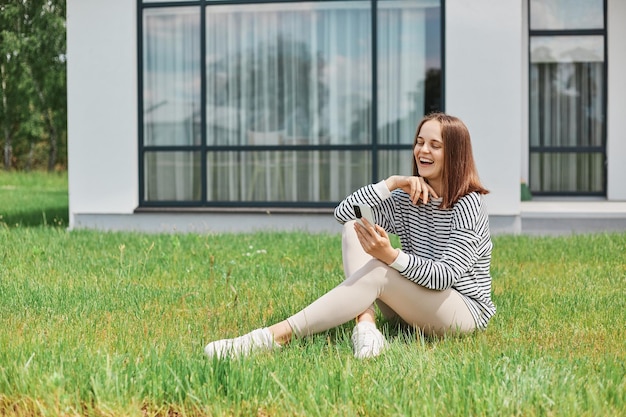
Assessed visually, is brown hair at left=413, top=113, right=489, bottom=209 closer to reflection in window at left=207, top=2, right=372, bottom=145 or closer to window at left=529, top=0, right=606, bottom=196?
reflection in window at left=207, top=2, right=372, bottom=145

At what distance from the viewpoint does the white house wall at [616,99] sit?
1177 centimetres

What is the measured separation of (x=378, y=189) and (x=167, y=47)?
6.34 metres

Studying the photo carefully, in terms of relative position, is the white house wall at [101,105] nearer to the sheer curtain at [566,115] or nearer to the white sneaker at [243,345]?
the sheer curtain at [566,115]

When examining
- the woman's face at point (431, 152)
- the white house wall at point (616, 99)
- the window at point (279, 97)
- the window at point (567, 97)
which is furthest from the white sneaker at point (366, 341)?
the window at point (567, 97)

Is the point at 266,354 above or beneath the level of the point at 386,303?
beneath

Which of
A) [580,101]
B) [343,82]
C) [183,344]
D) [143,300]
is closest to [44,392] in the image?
[183,344]

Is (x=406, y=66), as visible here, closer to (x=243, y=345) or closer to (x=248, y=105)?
(x=248, y=105)

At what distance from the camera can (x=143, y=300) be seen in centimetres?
519

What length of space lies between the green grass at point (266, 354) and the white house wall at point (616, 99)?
4.64 metres

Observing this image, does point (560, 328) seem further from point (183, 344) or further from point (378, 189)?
point (183, 344)

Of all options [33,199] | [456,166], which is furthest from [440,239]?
[33,199]

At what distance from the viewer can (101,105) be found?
980 centimetres

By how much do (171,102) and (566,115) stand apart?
18.1ft

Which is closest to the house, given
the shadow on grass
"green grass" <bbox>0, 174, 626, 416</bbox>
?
the shadow on grass
